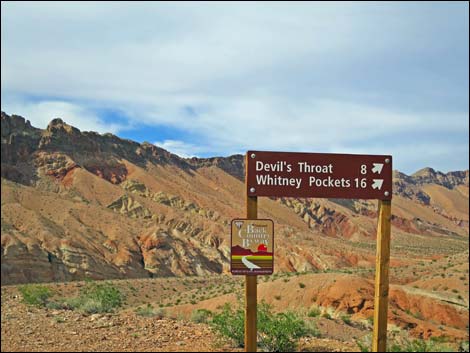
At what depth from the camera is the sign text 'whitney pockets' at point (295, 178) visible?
7.30 m

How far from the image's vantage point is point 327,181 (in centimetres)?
738

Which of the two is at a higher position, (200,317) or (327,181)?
(327,181)

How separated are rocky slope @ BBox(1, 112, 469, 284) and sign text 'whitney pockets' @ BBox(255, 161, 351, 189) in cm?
3473

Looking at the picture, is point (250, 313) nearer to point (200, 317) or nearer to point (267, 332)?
point (267, 332)

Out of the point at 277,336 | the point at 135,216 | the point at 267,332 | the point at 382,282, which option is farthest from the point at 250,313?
the point at 135,216

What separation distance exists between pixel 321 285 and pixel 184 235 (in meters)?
40.8

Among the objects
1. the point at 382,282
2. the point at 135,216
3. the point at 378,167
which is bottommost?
the point at 135,216

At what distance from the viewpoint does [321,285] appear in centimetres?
2439

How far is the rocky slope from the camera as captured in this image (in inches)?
1802

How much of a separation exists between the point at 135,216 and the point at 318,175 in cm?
6320

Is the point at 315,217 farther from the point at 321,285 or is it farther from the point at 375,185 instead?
the point at 375,185

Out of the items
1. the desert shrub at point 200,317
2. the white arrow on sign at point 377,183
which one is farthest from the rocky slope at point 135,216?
the white arrow on sign at point 377,183

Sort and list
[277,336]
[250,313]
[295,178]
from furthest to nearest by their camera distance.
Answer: [277,336], [295,178], [250,313]

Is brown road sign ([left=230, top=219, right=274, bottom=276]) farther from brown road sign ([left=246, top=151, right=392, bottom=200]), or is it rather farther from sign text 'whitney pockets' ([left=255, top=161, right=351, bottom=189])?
sign text 'whitney pockets' ([left=255, top=161, right=351, bottom=189])
